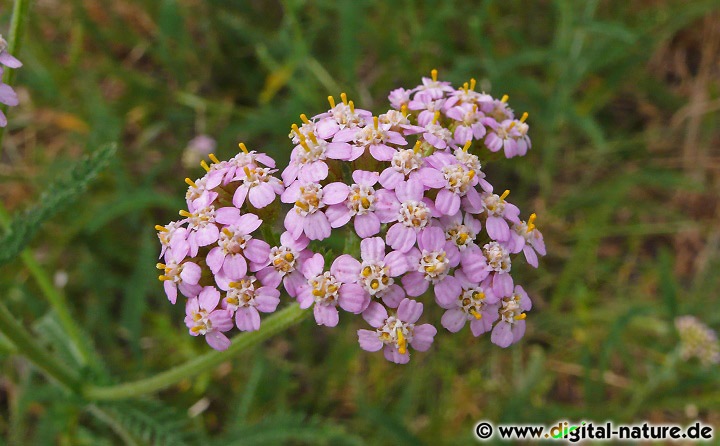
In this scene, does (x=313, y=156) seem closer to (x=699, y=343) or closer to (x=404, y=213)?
(x=404, y=213)

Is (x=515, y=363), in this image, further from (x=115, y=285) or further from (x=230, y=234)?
(x=230, y=234)

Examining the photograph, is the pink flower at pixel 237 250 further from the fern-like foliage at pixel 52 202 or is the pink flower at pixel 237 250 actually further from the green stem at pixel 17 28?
the green stem at pixel 17 28

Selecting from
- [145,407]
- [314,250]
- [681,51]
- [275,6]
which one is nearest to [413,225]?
[314,250]

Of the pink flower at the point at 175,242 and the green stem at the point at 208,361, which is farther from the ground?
the pink flower at the point at 175,242

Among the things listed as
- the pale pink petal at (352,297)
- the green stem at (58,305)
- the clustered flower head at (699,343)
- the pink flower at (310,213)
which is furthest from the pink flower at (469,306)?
the clustered flower head at (699,343)

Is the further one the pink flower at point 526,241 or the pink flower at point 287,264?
the pink flower at point 526,241
